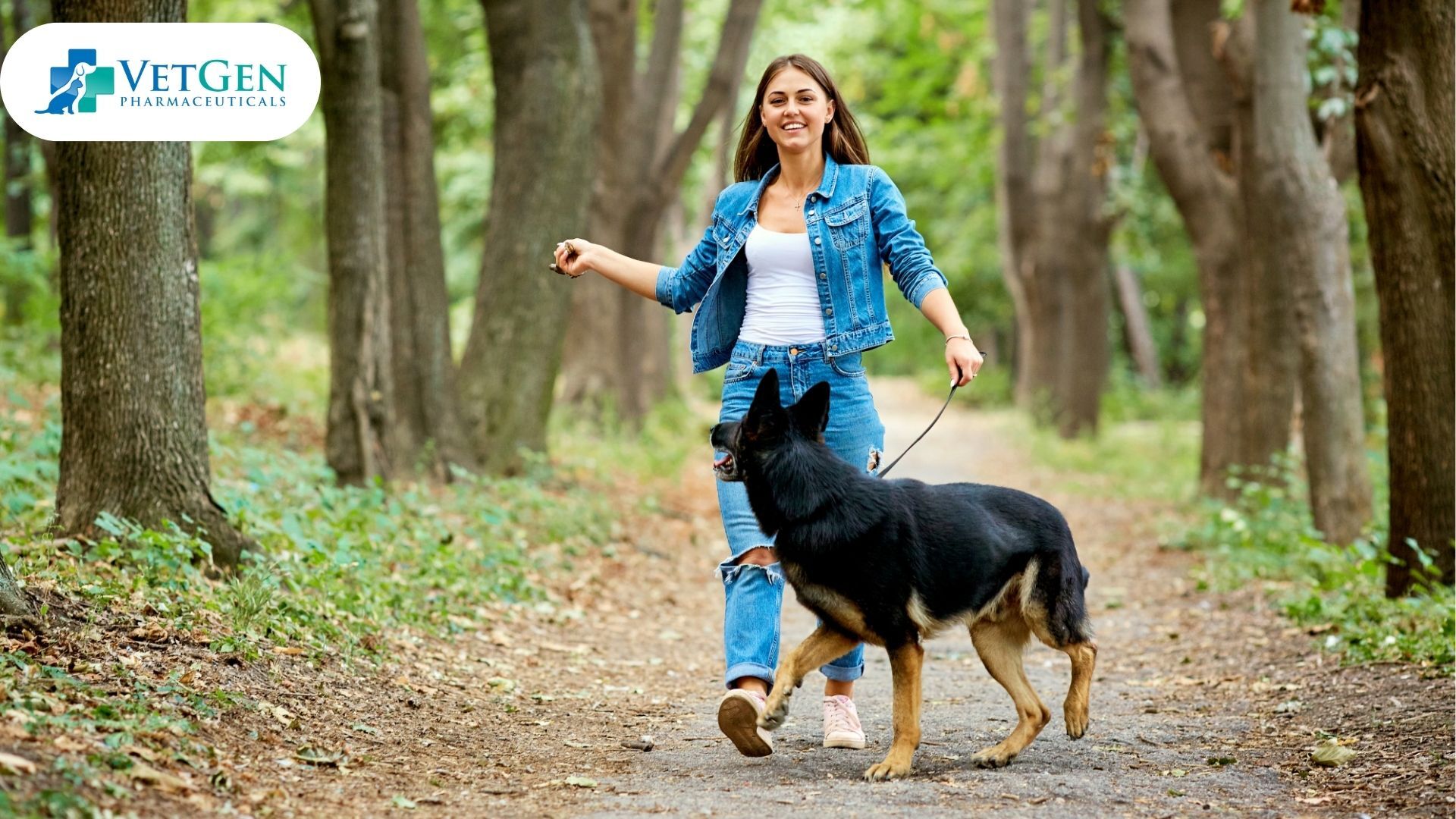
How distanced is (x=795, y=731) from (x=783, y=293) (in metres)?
1.91

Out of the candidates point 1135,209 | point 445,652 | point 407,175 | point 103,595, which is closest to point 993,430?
point 1135,209

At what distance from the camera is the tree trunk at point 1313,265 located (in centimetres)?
1028

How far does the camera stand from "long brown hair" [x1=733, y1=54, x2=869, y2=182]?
17.4ft

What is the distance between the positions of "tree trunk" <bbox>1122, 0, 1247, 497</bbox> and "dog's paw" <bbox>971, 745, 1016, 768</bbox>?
9.63m

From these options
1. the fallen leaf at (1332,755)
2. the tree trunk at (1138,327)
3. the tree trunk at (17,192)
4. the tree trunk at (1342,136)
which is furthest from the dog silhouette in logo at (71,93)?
the tree trunk at (1138,327)

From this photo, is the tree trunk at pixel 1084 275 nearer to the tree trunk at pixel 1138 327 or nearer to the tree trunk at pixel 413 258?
the tree trunk at pixel 413 258

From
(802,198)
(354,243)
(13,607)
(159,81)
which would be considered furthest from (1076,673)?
(354,243)

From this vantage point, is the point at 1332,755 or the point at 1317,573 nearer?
the point at 1332,755

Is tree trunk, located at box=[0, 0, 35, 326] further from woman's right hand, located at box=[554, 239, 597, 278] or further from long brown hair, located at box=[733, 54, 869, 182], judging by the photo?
long brown hair, located at box=[733, 54, 869, 182]

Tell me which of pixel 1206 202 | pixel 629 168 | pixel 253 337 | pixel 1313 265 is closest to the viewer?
pixel 1313 265

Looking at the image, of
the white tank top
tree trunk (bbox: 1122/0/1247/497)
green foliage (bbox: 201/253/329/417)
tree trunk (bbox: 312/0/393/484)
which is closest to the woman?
the white tank top

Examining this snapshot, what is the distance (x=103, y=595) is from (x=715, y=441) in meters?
2.56

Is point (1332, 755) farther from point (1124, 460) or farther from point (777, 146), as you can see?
point (1124, 460)

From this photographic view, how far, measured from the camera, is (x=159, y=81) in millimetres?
6812
